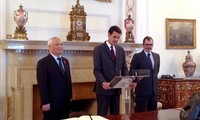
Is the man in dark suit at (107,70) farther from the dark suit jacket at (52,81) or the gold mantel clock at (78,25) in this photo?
the gold mantel clock at (78,25)

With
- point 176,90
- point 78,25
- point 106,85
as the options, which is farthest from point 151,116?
point 176,90

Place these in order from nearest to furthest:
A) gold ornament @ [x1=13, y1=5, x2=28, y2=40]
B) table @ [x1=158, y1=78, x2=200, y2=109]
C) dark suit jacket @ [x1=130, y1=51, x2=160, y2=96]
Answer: dark suit jacket @ [x1=130, y1=51, x2=160, y2=96], gold ornament @ [x1=13, y1=5, x2=28, y2=40], table @ [x1=158, y1=78, x2=200, y2=109]

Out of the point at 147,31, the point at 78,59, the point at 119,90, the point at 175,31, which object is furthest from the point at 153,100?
the point at 175,31

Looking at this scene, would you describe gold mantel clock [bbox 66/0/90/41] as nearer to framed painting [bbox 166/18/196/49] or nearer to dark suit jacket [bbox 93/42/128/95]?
dark suit jacket [bbox 93/42/128/95]

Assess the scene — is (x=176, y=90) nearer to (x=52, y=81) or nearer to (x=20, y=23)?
(x=52, y=81)

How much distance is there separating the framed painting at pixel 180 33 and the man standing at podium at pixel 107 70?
2.34 meters

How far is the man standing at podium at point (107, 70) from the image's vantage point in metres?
3.41

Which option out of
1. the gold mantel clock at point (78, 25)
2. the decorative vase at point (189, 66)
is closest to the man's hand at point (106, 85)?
the gold mantel clock at point (78, 25)

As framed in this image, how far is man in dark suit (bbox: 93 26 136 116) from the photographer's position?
134 inches

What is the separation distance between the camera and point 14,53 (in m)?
4.20

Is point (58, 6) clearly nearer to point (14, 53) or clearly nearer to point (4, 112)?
point (14, 53)

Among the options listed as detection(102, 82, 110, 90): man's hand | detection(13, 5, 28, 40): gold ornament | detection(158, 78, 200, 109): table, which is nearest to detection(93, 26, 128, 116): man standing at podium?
detection(102, 82, 110, 90): man's hand

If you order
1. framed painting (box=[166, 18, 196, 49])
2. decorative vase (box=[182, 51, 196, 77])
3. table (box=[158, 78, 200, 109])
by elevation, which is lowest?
table (box=[158, 78, 200, 109])

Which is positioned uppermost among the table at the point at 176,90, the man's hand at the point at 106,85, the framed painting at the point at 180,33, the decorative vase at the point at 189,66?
the framed painting at the point at 180,33
